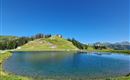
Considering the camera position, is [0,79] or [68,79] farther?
[68,79]

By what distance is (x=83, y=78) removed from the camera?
4075 centimetres

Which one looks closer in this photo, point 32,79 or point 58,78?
point 32,79

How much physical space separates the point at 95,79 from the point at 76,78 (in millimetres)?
3805

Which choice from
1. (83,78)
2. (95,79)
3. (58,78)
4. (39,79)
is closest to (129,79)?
(95,79)

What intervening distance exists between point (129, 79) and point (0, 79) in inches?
820

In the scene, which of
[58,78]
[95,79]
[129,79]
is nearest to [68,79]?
[58,78]

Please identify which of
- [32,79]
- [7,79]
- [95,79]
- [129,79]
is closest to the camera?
[7,79]

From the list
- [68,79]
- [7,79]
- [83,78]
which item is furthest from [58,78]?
[7,79]

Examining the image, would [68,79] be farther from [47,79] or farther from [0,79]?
[0,79]

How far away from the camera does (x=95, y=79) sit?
→ 39.3 meters

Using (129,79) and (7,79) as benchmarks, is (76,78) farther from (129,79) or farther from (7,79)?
(7,79)

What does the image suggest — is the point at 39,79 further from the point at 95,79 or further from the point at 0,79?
the point at 95,79

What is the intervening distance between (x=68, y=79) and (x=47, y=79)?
13.3ft

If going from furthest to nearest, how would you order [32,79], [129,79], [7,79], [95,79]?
[95,79] < [32,79] < [129,79] < [7,79]
